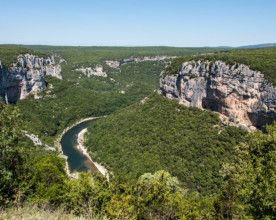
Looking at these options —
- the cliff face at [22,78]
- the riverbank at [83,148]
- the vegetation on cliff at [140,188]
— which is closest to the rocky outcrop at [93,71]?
the cliff face at [22,78]

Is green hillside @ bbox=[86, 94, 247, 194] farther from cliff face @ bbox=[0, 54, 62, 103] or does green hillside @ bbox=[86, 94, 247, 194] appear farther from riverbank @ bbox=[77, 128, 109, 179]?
cliff face @ bbox=[0, 54, 62, 103]

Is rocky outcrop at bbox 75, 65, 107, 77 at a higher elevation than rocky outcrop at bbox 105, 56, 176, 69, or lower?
lower

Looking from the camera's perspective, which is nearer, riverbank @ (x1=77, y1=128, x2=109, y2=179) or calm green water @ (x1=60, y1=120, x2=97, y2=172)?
riverbank @ (x1=77, y1=128, x2=109, y2=179)

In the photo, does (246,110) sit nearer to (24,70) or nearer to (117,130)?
(117,130)

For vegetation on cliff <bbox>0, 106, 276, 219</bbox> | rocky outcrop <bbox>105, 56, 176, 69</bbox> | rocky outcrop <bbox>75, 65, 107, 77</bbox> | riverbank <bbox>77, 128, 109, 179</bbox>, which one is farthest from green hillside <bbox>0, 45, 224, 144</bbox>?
vegetation on cliff <bbox>0, 106, 276, 219</bbox>

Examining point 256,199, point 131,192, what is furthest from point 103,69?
point 256,199

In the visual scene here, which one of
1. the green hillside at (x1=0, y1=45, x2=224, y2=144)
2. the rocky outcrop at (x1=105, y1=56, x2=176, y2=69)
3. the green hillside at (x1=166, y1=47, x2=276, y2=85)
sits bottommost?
the green hillside at (x1=0, y1=45, x2=224, y2=144)

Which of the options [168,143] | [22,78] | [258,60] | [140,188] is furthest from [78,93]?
[140,188]
